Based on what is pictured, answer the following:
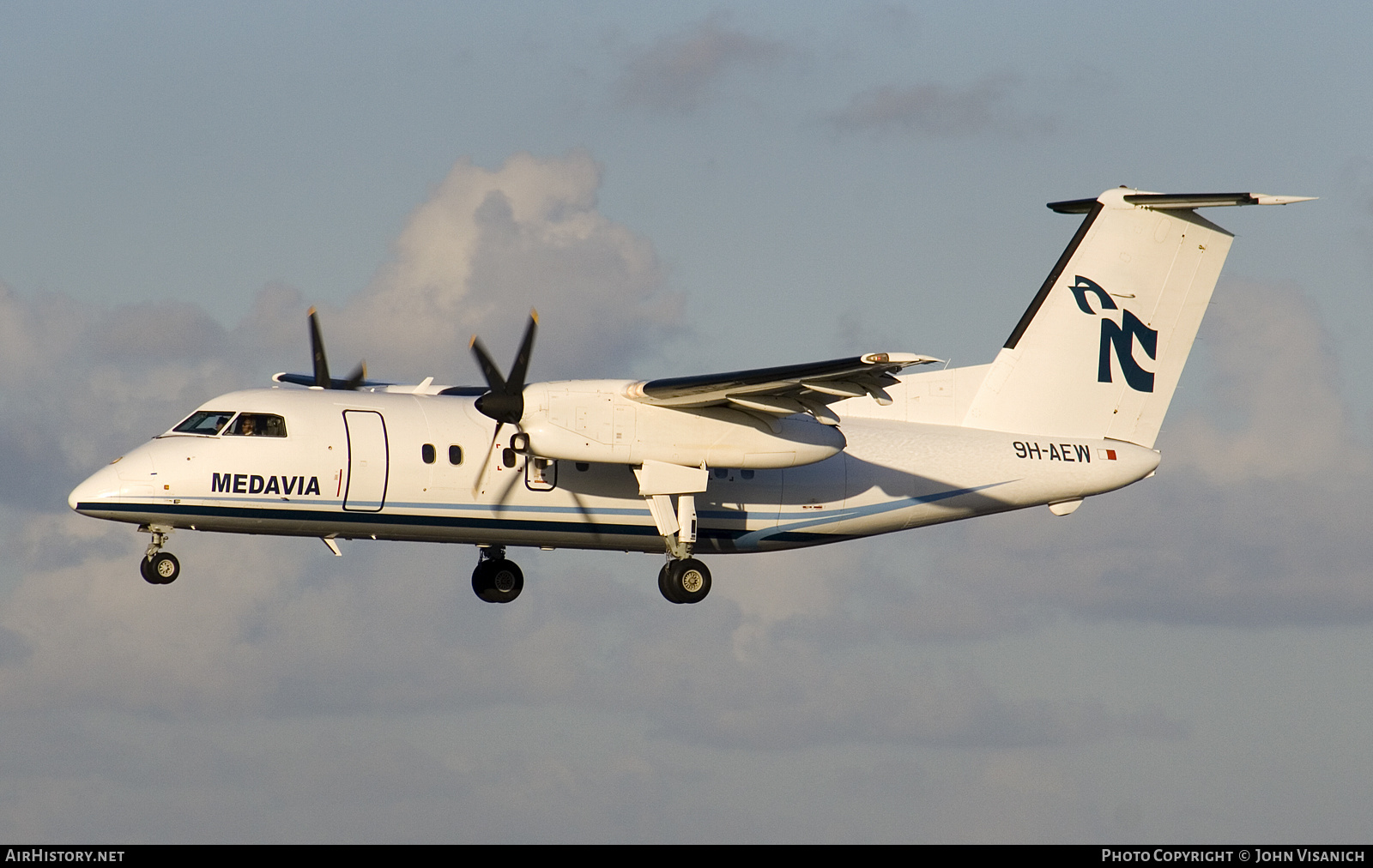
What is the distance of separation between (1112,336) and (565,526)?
8575 millimetres

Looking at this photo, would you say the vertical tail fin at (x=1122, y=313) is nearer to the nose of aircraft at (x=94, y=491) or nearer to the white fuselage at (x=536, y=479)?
the white fuselage at (x=536, y=479)

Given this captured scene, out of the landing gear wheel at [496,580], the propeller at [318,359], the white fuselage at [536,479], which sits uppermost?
the propeller at [318,359]

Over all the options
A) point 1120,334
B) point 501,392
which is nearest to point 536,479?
point 501,392

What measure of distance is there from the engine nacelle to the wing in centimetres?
20

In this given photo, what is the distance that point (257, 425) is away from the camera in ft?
67.3

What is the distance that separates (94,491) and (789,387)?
8256mm

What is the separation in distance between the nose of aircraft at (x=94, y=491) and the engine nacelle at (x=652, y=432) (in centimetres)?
485

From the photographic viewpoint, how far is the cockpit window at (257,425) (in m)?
20.5

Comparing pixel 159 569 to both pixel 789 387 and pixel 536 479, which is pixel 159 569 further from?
pixel 789 387

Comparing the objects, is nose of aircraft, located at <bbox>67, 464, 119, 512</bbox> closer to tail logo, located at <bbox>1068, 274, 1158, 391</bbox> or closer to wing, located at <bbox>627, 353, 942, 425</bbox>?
wing, located at <bbox>627, 353, 942, 425</bbox>

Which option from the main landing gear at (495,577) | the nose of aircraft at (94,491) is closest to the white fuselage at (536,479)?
the nose of aircraft at (94,491)

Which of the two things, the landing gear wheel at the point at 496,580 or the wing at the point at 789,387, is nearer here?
the wing at the point at 789,387

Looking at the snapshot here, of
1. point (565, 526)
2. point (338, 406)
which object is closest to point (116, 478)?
point (338, 406)

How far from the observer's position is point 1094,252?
24.6 metres
